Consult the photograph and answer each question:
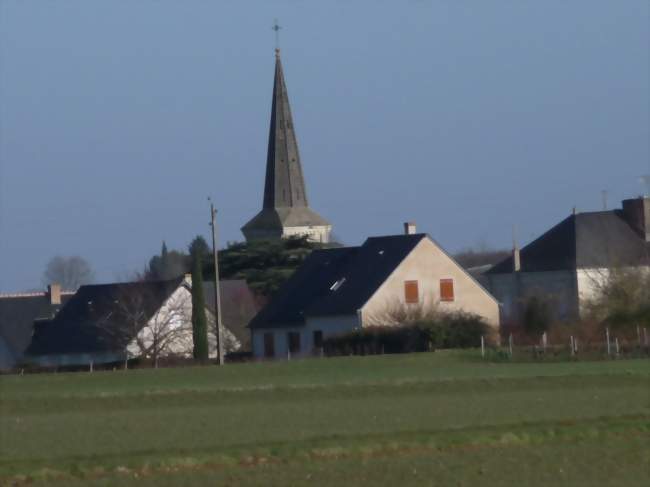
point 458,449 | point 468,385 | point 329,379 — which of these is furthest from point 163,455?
point 329,379

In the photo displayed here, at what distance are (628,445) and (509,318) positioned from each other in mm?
44760

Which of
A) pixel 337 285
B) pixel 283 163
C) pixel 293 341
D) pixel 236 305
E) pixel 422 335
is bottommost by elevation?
pixel 422 335

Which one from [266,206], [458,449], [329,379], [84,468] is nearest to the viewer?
[84,468]

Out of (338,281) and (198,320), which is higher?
(338,281)

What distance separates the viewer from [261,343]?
64.4 metres

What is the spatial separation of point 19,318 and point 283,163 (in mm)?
38707

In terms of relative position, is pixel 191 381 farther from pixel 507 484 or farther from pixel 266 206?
pixel 266 206

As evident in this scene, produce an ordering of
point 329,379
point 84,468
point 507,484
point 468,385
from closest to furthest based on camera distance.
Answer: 1. point 507,484
2. point 84,468
3. point 468,385
4. point 329,379

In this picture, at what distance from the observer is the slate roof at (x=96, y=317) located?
66312 mm

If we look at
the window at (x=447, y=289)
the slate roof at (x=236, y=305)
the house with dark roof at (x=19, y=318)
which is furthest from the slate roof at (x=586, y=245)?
the house with dark roof at (x=19, y=318)

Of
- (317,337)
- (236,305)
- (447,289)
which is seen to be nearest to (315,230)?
(236,305)

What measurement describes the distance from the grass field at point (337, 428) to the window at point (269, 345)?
23148mm

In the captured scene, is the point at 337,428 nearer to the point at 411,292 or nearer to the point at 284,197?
the point at 411,292

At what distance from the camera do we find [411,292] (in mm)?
60219
